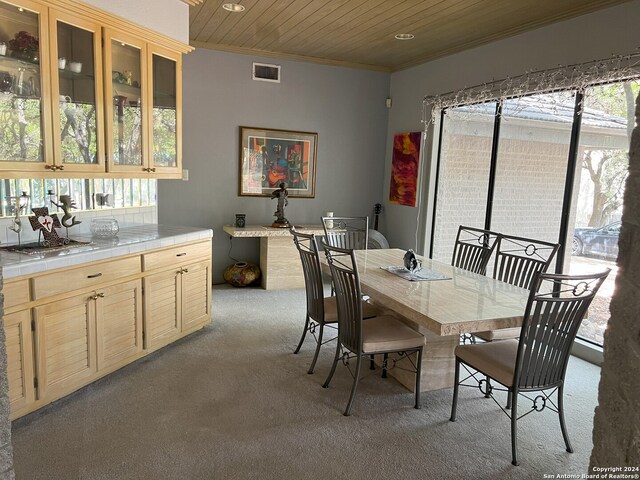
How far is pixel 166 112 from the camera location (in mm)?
3719

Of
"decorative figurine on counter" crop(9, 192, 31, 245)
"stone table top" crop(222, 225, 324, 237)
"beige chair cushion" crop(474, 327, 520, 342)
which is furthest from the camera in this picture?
"stone table top" crop(222, 225, 324, 237)

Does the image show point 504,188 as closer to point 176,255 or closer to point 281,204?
point 281,204

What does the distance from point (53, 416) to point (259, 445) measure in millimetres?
1145

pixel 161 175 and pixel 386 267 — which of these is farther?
pixel 161 175

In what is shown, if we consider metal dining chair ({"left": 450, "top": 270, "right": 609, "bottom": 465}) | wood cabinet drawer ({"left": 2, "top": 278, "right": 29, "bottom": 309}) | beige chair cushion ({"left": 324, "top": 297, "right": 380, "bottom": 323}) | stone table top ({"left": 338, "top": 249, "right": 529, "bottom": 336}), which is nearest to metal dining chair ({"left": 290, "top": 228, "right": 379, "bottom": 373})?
beige chair cushion ({"left": 324, "top": 297, "right": 380, "bottom": 323})

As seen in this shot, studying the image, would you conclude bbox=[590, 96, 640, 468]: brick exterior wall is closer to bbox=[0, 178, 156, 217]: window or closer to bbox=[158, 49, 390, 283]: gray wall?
bbox=[0, 178, 156, 217]: window

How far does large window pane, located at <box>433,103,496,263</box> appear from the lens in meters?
4.66

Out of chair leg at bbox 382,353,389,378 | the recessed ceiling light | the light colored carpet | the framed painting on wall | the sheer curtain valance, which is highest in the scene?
the recessed ceiling light

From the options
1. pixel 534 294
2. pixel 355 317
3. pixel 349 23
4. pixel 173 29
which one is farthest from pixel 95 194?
pixel 534 294

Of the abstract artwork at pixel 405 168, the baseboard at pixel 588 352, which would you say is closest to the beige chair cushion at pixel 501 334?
the baseboard at pixel 588 352

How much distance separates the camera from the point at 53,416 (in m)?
2.58

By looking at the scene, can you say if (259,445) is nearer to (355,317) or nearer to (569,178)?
(355,317)

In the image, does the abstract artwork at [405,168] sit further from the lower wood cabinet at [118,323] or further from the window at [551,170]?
the lower wood cabinet at [118,323]

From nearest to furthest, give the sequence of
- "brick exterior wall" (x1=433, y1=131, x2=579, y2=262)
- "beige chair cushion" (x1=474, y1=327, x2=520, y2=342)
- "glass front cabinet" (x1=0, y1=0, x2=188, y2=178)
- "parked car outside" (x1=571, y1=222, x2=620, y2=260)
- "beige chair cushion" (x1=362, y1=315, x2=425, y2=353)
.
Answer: "glass front cabinet" (x1=0, y1=0, x2=188, y2=178) → "beige chair cushion" (x1=362, y1=315, x2=425, y2=353) → "beige chair cushion" (x1=474, y1=327, x2=520, y2=342) → "parked car outside" (x1=571, y1=222, x2=620, y2=260) → "brick exterior wall" (x1=433, y1=131, x2=579, y2=262)
